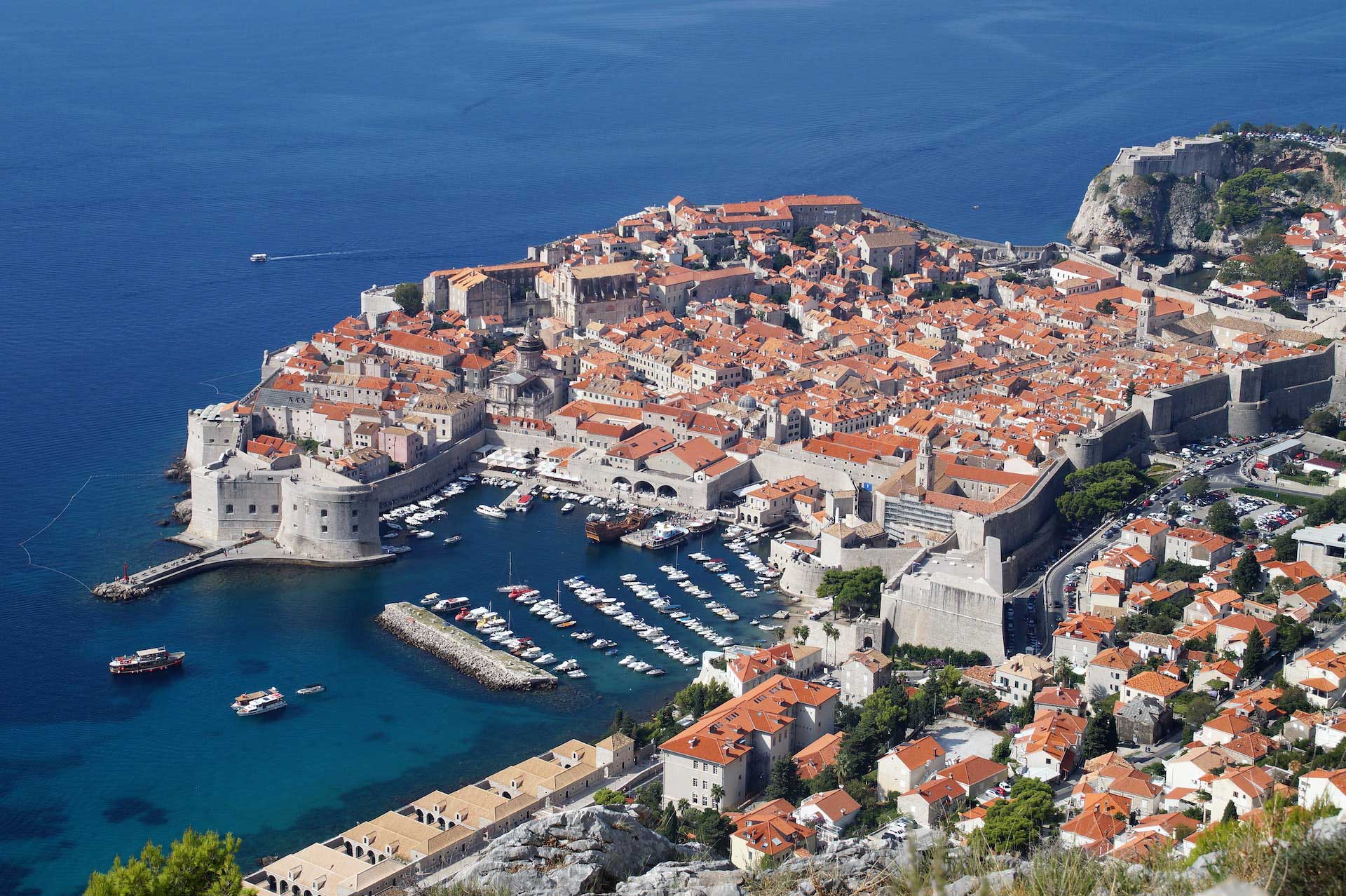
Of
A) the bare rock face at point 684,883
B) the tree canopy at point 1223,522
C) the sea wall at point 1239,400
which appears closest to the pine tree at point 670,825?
the bare rock face at point 684,883

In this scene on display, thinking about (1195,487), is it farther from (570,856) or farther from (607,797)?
(570,856)

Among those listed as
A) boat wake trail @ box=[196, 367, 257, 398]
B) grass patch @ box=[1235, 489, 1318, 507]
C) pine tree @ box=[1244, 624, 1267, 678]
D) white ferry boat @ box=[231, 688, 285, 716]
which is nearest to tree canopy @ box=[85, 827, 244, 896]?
white ferry boat @ box=[231, 688, 285, 716]

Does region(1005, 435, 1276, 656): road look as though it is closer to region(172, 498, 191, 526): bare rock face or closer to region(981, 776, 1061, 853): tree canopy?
region(981, 776, 1061, 853): tree canopy

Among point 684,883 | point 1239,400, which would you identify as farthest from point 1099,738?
point 1239,400

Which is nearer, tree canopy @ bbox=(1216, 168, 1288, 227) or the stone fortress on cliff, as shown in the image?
the stone fortress on cliff

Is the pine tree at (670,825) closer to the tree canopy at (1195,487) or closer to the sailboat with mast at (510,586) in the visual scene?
the sailboat with mast at (510,586)

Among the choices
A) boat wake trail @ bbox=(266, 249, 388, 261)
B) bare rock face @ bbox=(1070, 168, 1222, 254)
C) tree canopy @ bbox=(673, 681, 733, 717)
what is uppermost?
bare rock face @ bbox=(1070, 168, 1222, 254)
